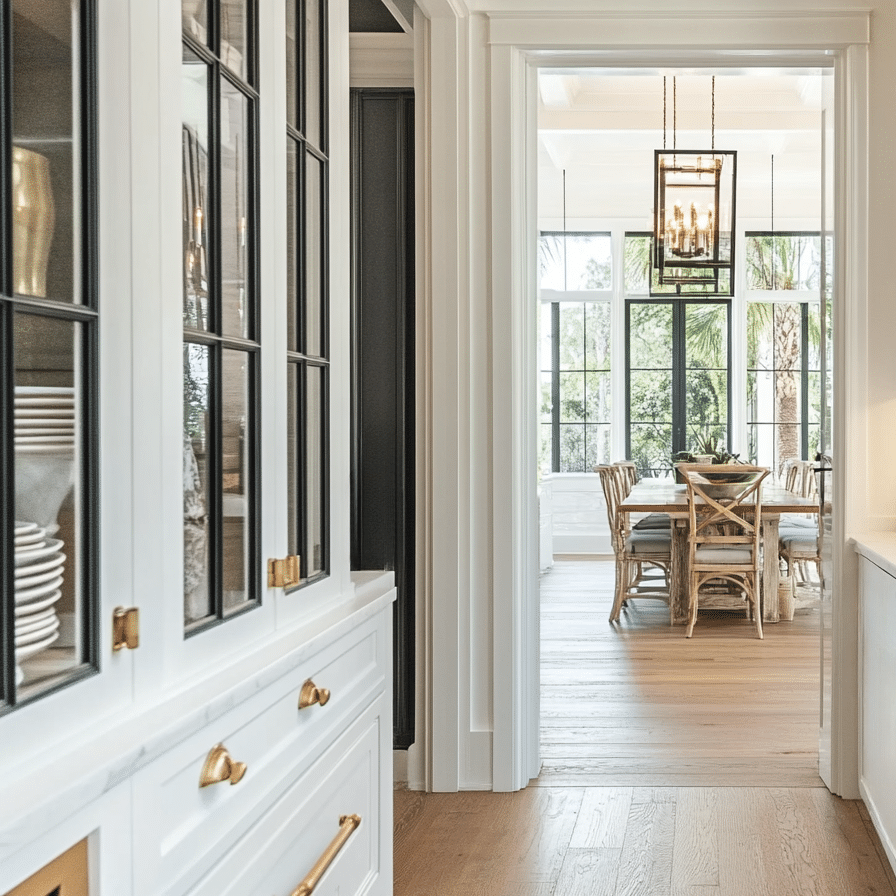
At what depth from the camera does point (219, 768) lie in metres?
1.37

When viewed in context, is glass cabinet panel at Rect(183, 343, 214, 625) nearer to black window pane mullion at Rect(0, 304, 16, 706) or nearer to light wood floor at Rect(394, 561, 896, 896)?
black window pane mullion at Rect(0, 304, 16, 706)

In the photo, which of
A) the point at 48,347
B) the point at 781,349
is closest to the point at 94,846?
the point at 48,347

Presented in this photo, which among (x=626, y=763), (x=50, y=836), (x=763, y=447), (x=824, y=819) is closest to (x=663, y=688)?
(x=626, y=763)

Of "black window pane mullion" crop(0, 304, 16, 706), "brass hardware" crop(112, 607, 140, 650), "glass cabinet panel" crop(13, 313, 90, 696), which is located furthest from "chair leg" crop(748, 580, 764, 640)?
"black window pane mullion" crop(0, 304, 16, 706)

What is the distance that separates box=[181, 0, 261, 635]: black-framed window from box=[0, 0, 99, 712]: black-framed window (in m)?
0.27

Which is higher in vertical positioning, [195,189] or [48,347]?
[195,189]

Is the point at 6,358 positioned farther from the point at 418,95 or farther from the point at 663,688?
the point at 663,688

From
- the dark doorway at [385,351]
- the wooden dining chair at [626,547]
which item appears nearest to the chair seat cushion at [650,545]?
the wooden dining chair at [626,547]

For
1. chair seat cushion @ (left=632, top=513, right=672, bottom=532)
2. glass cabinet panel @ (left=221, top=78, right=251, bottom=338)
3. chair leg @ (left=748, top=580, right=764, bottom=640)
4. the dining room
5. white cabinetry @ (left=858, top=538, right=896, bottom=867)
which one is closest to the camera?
glass cabinet panel @ (left=221, top=78, right=251, bottom=338)

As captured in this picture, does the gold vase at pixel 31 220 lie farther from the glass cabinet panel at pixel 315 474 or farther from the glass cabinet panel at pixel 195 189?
the glass cabinet panel at pixel 315 474

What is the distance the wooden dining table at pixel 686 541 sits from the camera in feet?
21.2

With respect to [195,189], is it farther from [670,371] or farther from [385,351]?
[670,371]

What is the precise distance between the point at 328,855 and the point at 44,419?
43.2 inches

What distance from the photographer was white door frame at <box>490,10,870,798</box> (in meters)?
3.51
